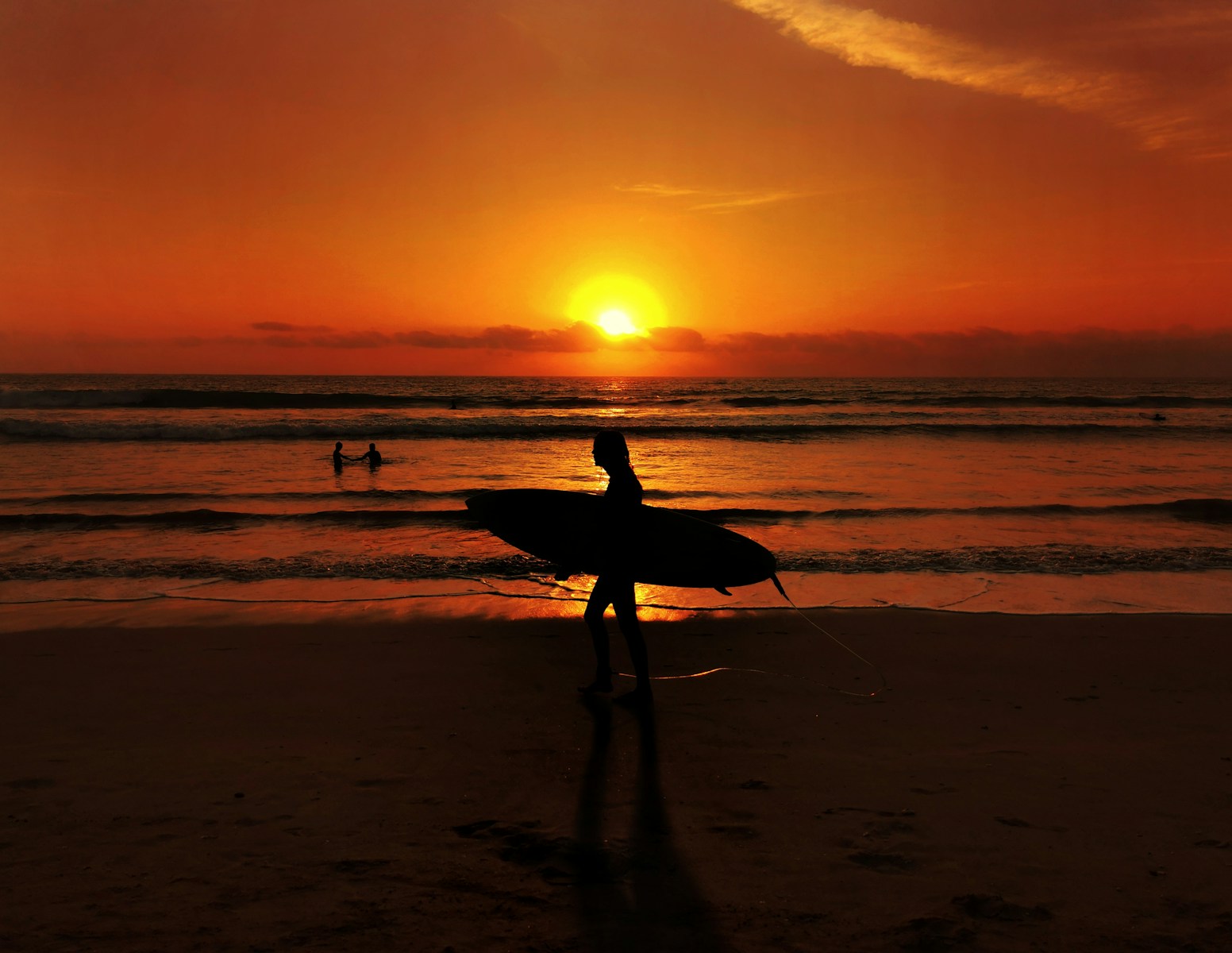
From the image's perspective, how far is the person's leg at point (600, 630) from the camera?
5.84 meters

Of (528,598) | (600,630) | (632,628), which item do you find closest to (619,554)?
(632,628)

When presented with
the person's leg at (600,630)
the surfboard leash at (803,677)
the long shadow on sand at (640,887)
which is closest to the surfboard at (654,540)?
the surfboard leash at (803,677)

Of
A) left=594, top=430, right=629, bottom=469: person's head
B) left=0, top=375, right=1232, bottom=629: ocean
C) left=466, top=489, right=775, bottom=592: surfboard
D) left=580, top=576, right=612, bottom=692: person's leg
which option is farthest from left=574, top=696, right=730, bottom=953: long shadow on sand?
left=0, top=375, right=1232, bottom=629: ocean

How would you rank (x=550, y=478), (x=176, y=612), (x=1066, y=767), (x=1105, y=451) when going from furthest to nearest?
(x=1105, y=451)
(x=550, y=478)
(x=176, y=612)
(x=1066, y=767)

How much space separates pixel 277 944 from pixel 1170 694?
6.20 meters

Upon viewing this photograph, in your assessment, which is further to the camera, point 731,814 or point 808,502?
point 808,502

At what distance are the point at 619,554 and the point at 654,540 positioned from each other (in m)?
2.57

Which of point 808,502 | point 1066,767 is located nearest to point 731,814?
point 1066,767

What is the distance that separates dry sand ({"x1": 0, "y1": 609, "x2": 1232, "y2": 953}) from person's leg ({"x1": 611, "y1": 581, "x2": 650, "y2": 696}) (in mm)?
319

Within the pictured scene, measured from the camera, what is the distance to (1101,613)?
8.50 metres

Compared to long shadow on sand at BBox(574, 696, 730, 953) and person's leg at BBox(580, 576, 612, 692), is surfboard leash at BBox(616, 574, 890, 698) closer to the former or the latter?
person's leg at BBox(580, 576, 612, 692)

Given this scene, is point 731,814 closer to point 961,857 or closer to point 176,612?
point 961,857

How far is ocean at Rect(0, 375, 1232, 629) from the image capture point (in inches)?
363

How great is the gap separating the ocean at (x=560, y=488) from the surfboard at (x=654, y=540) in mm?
475
